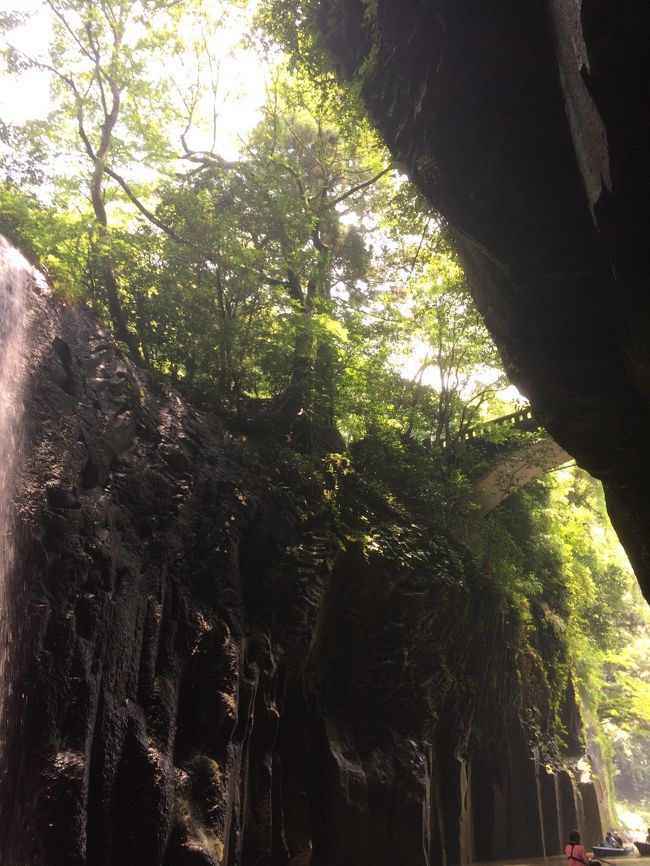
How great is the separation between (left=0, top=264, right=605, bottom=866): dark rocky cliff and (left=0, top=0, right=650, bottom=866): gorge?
31mm

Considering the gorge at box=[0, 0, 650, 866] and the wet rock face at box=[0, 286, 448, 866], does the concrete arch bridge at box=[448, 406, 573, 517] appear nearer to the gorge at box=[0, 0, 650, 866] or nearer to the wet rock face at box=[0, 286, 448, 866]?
the gorge at box=[0, 0, 650, 866]

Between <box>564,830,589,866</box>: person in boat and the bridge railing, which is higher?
the bridge railing

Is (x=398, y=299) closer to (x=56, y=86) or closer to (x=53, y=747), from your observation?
(x=56, y=86)

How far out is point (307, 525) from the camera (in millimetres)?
9461

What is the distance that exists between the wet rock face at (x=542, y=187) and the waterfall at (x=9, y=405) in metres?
5.18

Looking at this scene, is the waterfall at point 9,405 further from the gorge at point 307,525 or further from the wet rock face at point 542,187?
the wet rock face at point 542,187

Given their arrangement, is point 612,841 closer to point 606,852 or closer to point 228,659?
point 606,852

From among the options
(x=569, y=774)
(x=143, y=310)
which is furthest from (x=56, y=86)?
(x=569, y=774)

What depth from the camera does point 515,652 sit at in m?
13.0

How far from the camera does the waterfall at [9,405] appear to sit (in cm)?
470

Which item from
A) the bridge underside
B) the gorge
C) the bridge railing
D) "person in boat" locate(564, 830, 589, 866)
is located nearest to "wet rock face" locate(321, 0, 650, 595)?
the gorge

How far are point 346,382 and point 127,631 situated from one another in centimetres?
759

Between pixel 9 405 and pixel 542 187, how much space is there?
605 centimetres

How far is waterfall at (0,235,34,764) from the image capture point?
4.70 meters
